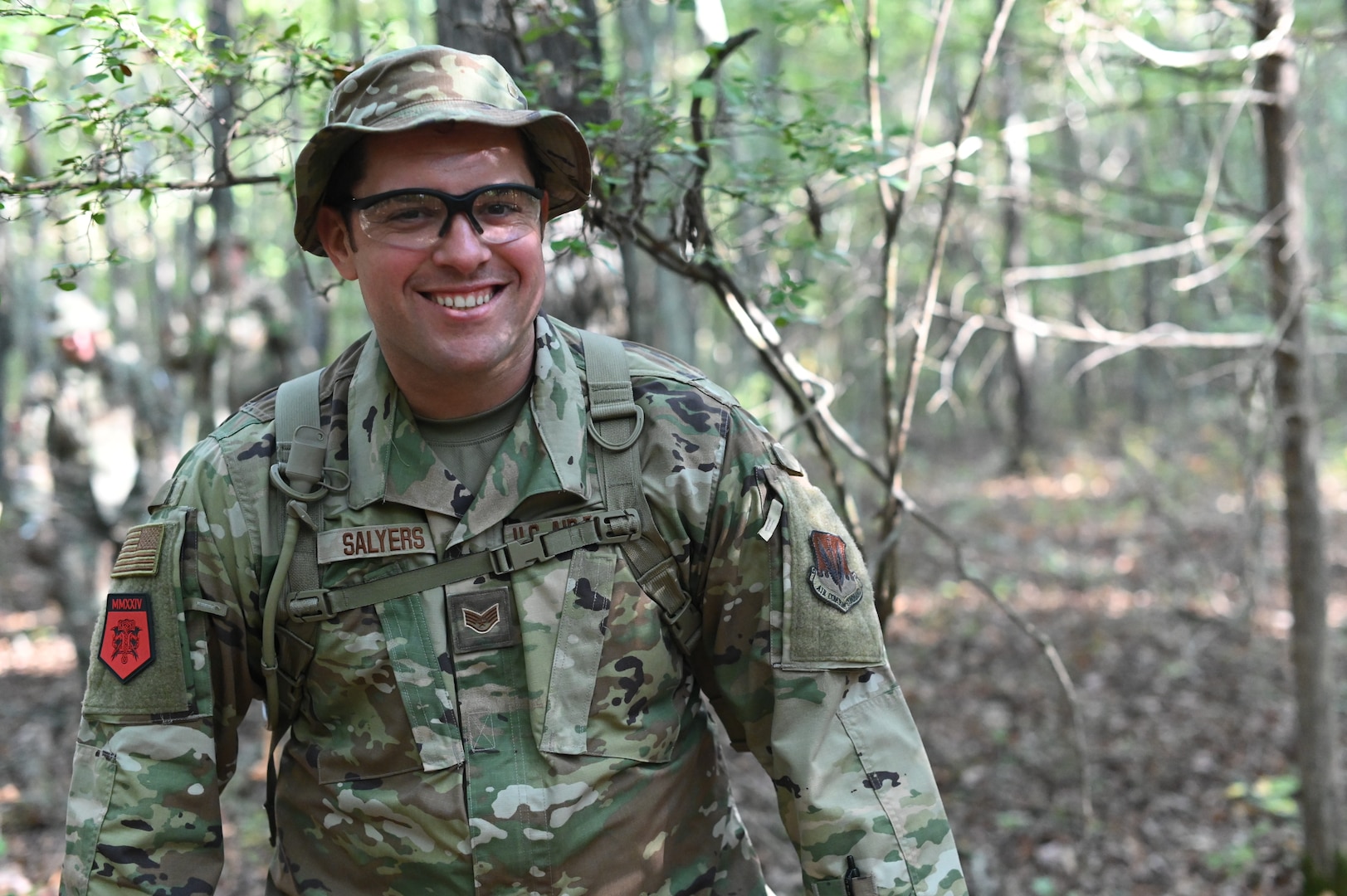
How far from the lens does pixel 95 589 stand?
7039 millimetres

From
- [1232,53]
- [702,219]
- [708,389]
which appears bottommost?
[708,389]

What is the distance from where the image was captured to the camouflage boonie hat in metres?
1.91

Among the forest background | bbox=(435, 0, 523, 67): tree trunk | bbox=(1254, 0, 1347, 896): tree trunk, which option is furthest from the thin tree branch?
bbox=(435, 0, 523, 67): tree trunk

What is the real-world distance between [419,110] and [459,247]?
0.25 metres

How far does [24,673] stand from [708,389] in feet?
27.5

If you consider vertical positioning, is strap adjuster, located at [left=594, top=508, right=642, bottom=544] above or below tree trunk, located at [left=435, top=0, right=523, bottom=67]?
below

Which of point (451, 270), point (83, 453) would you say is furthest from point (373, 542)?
point (83, 453)

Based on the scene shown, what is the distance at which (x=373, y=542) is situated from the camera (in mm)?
1994

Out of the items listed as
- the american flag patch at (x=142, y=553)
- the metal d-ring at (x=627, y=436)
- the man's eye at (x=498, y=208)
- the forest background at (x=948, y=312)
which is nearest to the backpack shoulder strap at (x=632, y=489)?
the metal d-ring at (x=627, y=436)

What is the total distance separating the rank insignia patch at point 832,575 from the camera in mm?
1996

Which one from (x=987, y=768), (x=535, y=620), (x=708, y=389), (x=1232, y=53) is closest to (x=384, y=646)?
(x=535, y=620)

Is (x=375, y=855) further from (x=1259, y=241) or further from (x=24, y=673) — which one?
(x=24, y=673)

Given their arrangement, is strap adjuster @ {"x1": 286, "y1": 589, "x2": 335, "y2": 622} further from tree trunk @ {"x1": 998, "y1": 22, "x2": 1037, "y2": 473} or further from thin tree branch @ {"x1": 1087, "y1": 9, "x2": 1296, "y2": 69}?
tree trunk @ {"x1": 998, "y1": 22, "x2": 1037, "y2": 473}

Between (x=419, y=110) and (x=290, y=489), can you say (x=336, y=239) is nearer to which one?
(x=419, y=110)
